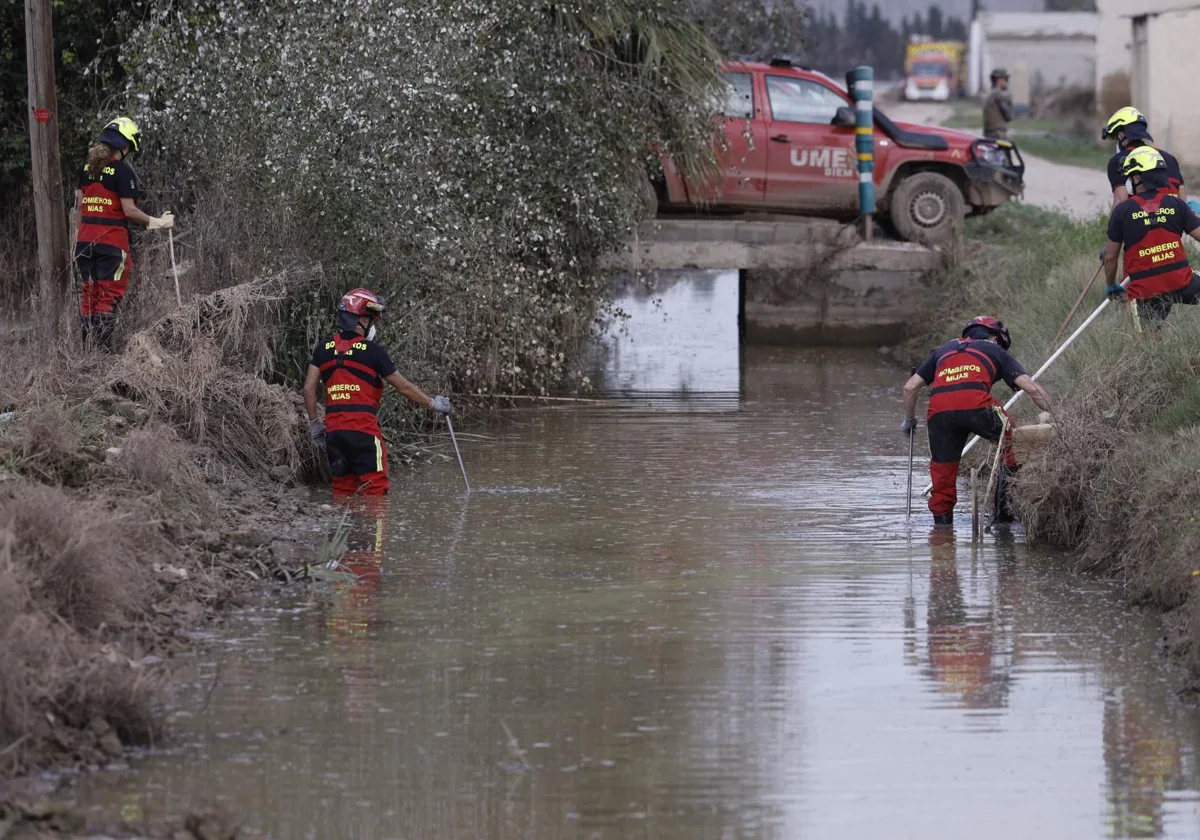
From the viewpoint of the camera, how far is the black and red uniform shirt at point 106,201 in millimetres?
12766

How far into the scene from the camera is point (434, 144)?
13.8 m

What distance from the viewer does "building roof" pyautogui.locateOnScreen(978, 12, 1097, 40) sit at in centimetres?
6419

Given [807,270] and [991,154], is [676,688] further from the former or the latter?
[991,154]

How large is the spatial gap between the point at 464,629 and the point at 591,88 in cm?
853

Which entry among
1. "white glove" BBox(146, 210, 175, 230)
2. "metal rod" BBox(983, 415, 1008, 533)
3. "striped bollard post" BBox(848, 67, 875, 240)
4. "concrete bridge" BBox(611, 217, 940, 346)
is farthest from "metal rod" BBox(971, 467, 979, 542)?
"concrete bridge" BBox(611, 217, 940, 346)

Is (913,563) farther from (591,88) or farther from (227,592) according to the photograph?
(591,88)

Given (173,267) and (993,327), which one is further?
(173,267)

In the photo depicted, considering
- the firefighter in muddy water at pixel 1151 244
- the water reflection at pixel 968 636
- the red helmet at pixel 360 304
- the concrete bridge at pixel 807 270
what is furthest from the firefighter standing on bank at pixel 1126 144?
the concrete bridge at pixel 807 270

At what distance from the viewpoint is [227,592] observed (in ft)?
29.1

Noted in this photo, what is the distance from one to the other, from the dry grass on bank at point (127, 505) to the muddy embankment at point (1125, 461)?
440 centimetres

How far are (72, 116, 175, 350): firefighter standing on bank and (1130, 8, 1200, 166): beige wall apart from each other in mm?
22677

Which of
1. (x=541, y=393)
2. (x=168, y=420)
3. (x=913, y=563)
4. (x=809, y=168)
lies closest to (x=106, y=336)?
(x=168, y=420)

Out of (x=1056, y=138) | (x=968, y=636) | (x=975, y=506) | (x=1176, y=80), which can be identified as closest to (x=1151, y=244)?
(x=975, y=506)

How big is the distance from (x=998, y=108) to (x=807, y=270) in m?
5.27
